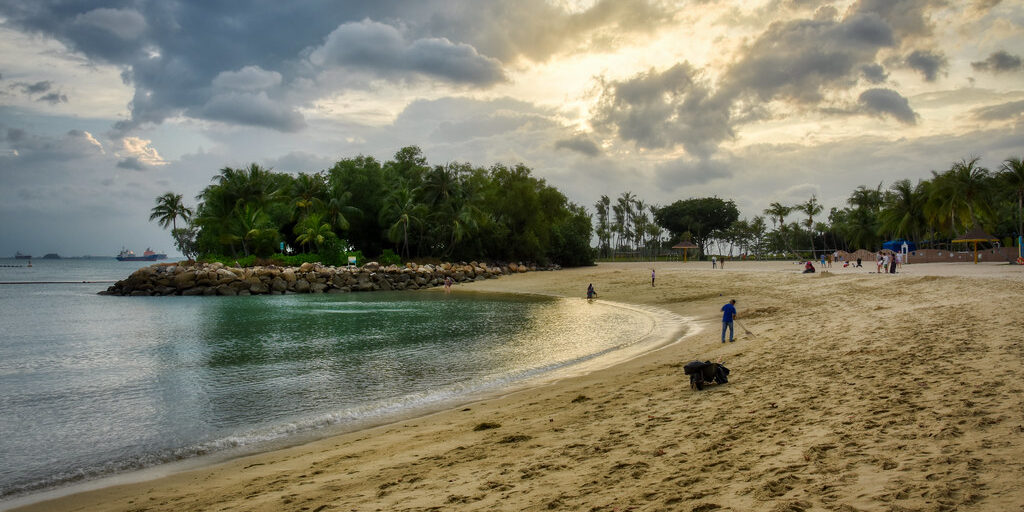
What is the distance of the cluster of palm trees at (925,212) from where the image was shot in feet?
161

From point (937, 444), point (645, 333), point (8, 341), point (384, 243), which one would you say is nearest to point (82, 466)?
point (937, 444)

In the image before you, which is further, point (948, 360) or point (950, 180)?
point (950, 180)

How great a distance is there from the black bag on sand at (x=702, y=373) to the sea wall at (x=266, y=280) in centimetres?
4643

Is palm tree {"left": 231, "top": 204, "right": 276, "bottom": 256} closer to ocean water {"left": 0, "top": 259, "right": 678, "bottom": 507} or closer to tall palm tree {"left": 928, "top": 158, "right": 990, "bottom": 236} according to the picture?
ocean water {"left": 0, "top": 259, "right": 678, "bottom": 507}

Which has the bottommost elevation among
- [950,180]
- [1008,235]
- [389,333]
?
[389,333]

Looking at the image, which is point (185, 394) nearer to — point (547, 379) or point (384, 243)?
point (547, 379)

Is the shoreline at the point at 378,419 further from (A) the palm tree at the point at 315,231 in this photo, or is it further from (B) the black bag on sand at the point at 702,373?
(A) the palm tree at the point at 315,231

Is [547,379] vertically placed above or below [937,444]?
below

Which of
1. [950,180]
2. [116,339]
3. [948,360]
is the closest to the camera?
[948,360]

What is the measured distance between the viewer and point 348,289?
52.1m

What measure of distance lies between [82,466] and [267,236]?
197 feet

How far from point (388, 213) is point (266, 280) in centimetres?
1916

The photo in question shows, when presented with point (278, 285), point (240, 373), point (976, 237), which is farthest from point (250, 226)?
point (976, 237)

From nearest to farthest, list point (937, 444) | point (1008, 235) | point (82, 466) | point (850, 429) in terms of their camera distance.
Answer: point (937, 444) → point (850, 429) → point (82, 466) → point (1008, 235)
